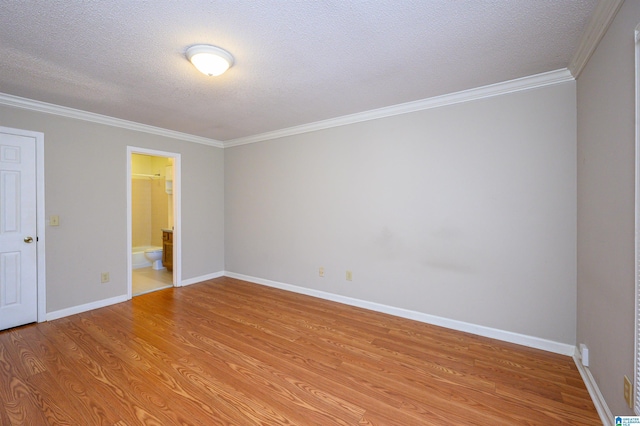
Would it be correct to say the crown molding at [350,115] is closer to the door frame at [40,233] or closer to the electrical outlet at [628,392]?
the door frame at [40,233]

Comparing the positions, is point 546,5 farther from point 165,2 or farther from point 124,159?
point 124,159

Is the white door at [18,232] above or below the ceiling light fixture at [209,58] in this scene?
below

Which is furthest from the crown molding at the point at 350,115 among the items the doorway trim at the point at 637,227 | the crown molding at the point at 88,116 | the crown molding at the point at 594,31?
the doorway trim at the point at 637,227

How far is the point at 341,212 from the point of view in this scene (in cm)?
368

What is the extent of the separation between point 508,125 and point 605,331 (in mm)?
1824

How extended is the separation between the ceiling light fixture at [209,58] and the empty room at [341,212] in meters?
0.01

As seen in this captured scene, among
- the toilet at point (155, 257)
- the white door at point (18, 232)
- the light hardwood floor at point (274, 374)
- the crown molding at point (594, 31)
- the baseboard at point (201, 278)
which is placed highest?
the crown molding at point (594, 31)

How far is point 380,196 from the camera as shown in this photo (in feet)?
11.0

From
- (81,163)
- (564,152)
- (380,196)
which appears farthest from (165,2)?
(564,152)

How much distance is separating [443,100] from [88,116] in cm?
429

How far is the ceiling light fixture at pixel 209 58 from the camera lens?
1983mm

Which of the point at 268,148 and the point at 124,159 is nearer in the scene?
the point at 124,159

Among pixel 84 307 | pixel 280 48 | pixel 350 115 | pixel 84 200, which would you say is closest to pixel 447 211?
pixel 350 115

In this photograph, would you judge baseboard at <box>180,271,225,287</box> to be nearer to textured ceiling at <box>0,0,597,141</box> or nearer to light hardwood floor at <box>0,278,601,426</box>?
light hardwood floor at <box>0,278,601,426</box>
